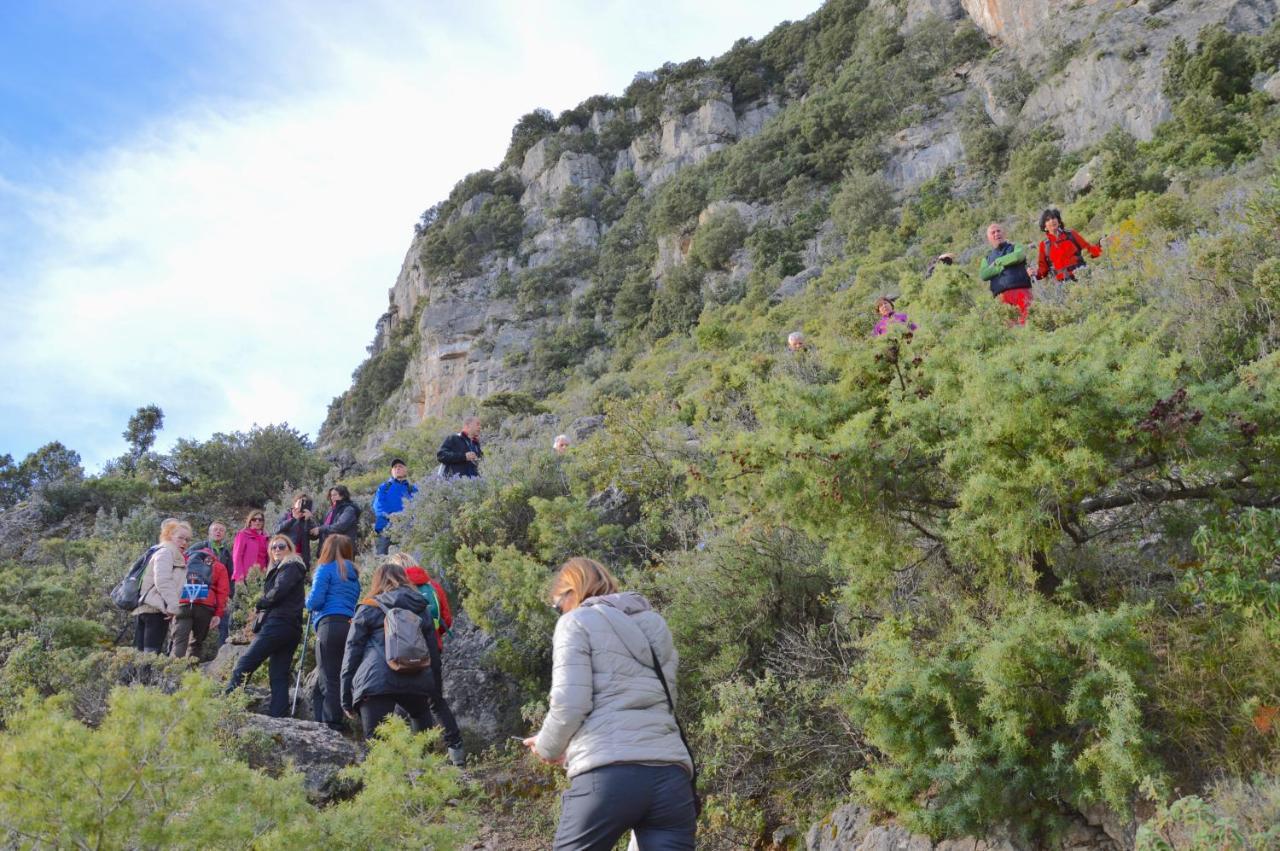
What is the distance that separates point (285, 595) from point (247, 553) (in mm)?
2652

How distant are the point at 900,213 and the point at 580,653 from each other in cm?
2639

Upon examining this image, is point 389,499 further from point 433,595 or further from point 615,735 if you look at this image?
point 615,735

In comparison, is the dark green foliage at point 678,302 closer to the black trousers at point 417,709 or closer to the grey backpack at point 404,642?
the black trousers at point 417,709

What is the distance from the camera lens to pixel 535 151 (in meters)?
47.8

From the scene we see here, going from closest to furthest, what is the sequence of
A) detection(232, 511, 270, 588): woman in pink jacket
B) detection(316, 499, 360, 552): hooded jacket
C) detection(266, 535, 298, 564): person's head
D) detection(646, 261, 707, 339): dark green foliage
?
detection(266, 535, 298, 564): person's head
detection(316, 499, 360, 552): hooded jacket
detection(232, 511, 270, 588): woman in pink jacket
detection(646, 261, 707, 339): dark green foliage

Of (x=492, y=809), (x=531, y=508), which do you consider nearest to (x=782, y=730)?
(x=492, y=809)

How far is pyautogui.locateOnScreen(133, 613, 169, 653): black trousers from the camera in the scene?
277 inches

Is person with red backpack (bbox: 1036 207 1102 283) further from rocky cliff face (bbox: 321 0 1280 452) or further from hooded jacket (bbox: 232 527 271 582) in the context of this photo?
rocky cliff face (bbox: 321 0 1280 452)

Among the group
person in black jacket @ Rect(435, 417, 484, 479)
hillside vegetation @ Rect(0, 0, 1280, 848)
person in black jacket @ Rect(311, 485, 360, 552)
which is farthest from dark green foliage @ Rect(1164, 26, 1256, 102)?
person in black jacket @ Rect(311, 485, 360, 552)

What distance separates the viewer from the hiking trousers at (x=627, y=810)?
9.25ft

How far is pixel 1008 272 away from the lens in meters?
7.38

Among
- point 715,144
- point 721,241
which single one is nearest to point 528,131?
point 715,144

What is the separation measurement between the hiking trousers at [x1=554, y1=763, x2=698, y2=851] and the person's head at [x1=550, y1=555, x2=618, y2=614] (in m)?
0.68

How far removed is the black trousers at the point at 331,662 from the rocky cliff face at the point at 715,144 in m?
21.0
